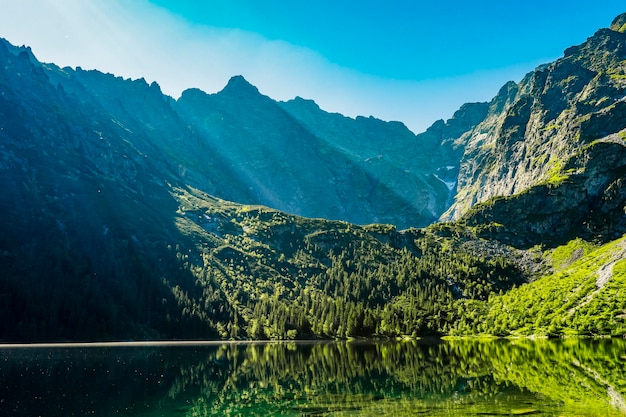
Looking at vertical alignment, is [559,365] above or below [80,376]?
above

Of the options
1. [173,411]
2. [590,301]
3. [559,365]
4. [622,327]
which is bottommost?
[173,411]

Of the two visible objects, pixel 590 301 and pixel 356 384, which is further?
pixel 590 301

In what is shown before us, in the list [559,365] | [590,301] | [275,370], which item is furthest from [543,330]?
[275,370]

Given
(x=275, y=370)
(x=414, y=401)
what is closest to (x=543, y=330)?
(x=275, y=370)

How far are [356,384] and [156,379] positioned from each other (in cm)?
3241

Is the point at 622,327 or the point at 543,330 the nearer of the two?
the point at 622,327

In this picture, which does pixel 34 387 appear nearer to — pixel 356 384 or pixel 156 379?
pixel 156 379

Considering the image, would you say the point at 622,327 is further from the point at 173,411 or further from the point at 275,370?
the point at 173,411

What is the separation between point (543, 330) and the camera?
190000mm

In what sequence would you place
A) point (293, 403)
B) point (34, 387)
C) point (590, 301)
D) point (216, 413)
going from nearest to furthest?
point (216, 413), point (293, 403), point (34, 387), point (590, 301)

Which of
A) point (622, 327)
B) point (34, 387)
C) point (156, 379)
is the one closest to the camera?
point (34, 387)

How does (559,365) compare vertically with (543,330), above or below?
below

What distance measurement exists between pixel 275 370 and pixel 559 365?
48811 millimetres

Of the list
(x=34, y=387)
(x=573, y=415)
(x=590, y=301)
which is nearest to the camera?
(x=573, y=415)
